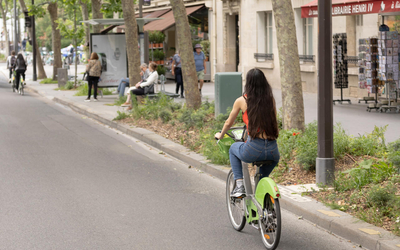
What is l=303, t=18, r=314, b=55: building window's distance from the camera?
21359 mm

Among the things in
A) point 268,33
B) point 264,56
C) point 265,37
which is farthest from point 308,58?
point 265,37

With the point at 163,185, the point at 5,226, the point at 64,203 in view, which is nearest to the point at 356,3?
the point at 163,185

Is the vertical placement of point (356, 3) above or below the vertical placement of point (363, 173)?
above

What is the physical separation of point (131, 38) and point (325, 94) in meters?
10.5

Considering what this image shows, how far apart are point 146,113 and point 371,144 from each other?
24.1ft

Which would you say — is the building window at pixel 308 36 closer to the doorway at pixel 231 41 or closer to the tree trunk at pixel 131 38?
the doorway at pixel 231 41

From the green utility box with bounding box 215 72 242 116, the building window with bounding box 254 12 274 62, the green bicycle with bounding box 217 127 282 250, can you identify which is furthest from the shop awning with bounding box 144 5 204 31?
the green bicycle with bounding box 217 127 282 250

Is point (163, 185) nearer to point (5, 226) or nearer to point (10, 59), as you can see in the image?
point (5, 226)

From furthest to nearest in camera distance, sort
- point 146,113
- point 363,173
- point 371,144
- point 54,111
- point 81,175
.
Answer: point 54,111 → point 146,113 → point 81,175 → point 371,144 → point 363,173

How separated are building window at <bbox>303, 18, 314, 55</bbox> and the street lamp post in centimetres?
1440

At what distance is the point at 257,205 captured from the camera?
210 inches

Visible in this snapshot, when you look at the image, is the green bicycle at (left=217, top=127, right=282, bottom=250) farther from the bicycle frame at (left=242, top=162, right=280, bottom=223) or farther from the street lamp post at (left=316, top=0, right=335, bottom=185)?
the street lamp post at (left=316, top=0, right=335, bottom=185)

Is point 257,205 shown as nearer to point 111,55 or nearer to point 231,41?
point 111,55

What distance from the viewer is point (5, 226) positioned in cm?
599
